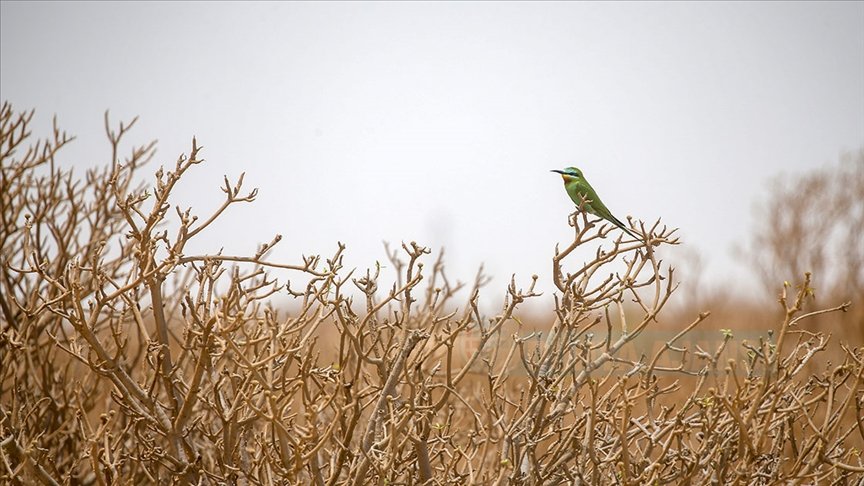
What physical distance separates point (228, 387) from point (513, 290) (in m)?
1.51

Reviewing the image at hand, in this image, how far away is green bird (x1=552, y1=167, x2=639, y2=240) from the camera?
2498 mm

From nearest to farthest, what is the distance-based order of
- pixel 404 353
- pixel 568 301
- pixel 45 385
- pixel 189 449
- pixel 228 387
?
pixel 404 353 < pixel 189 449 < pixel 568 301 < pixel 228 387 < pixel 45 385

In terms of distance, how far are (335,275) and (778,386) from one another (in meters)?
1.44

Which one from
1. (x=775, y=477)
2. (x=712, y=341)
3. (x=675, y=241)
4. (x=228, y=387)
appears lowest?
(x=228, y=387)

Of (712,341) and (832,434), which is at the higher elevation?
(712,341)

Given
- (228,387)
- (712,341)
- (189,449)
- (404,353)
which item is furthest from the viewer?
(712,341)

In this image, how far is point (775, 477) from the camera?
212 centimetres

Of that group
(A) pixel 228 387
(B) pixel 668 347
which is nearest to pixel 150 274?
(A) pixel 228 387

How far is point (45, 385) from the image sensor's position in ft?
12.1

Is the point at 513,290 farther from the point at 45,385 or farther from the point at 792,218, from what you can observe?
the point at 792,218

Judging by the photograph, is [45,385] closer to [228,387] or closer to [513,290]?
[228,387]

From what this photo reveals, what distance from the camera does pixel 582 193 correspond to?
2639mm

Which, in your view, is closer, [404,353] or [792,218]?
[404,353]

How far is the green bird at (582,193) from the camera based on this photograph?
8.20ft
